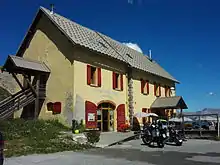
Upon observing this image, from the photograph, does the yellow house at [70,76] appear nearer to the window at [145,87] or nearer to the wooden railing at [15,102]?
the wooden railing at [15,102]

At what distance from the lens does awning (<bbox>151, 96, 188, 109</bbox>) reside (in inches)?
1270

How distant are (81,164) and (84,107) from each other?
12056 mm

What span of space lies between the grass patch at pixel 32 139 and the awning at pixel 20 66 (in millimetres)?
3953

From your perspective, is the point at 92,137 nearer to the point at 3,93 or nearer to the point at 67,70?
the point at 67,70

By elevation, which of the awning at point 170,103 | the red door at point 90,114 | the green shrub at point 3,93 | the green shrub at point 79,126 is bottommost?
the green shrub at point 79,126

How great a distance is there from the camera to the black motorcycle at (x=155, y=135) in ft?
58.1

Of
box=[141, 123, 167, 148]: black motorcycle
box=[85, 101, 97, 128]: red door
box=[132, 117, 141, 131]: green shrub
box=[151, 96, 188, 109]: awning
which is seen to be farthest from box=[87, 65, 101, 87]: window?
box=[151, 96, 188, 109]: awning

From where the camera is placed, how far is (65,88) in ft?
74.3

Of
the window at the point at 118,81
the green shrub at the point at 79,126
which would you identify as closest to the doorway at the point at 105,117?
the window at the point at 118,81

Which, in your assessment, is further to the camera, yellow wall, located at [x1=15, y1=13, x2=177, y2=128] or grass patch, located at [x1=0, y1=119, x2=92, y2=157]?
yellow wall, located at [x1=15, y1=13, x2=177, y2=128]

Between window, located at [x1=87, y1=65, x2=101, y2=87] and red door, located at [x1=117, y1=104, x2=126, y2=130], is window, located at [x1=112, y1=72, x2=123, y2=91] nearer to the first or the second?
red door, located at [x1=117, y1=104, x2=126, y2=130]

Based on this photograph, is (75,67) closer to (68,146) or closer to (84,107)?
(84,107)

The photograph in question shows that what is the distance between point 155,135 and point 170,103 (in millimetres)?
15364

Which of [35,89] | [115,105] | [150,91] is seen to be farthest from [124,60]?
[35,89]
